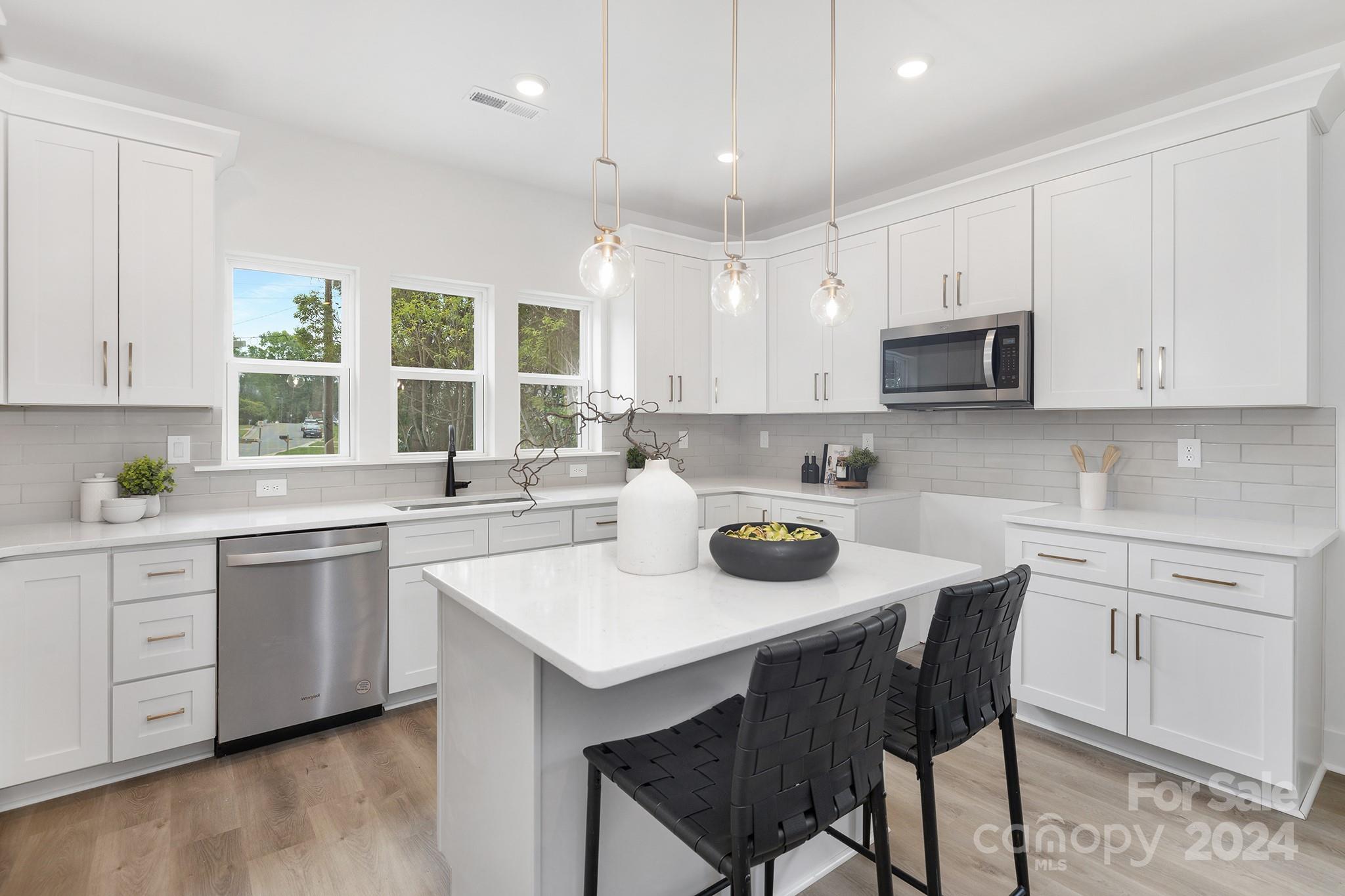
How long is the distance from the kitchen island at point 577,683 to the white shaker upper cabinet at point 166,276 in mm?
1722

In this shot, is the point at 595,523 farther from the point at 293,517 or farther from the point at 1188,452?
the point at 1188,452

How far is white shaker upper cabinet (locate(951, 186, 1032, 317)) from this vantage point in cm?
304

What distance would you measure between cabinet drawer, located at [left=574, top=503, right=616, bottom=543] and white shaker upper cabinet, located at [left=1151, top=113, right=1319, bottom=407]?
2.56 metres

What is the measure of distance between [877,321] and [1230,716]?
2287 millimetres

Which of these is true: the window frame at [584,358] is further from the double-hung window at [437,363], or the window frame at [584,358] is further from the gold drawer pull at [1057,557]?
the gold drawer pull at [1057,557]

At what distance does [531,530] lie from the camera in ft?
10.9

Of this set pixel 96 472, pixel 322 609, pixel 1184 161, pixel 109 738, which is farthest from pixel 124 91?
pixel 1184 161

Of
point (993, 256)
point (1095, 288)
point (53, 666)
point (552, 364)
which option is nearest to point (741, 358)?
point (552, 364)

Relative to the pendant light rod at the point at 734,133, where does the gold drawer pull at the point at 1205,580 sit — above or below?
below

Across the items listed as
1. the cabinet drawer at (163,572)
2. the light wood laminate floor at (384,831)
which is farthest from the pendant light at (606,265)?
the cabinet drawer at (163,572)

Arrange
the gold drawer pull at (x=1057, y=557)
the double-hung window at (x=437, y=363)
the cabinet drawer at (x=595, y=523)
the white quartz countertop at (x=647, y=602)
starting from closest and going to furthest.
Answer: the white quartz countertop at (x=647, y=602) → the gold drawer pull at (x=1057, y=557) → the cabinet drawer at (x=595, y=523) → the double-hung window at (x=437, y=363)

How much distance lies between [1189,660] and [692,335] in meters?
3.05

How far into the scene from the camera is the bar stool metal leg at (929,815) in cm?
142

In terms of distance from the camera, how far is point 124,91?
9.18ft
